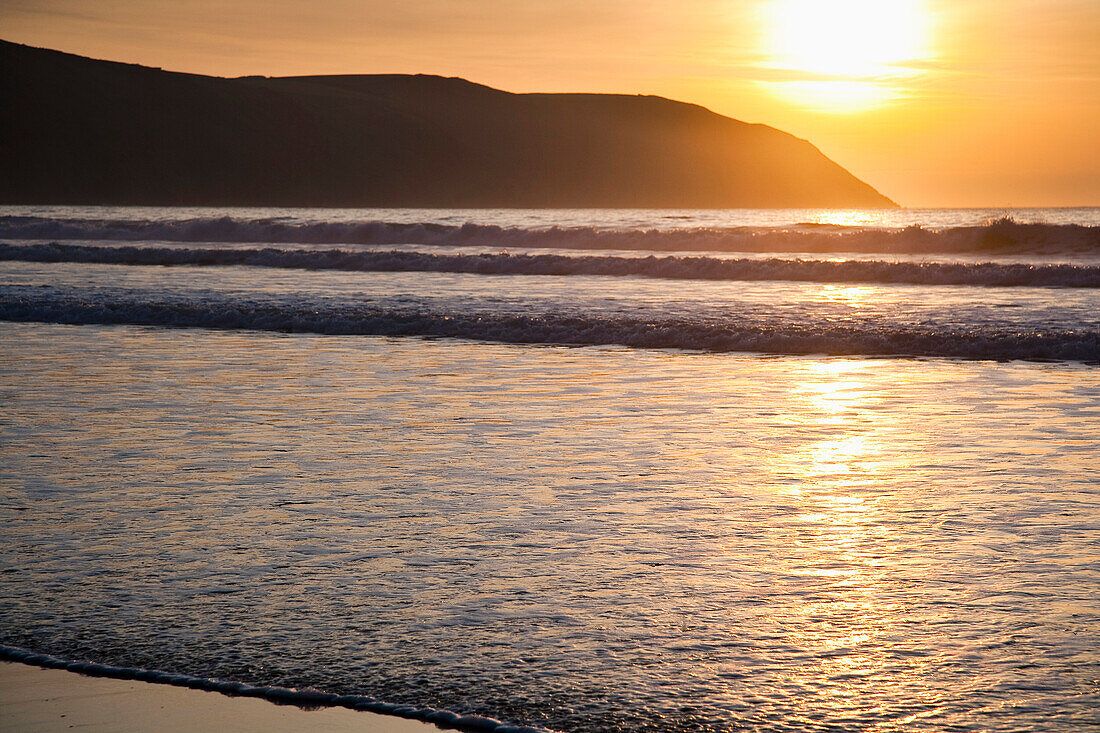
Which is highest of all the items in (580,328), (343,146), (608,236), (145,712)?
(343,146)

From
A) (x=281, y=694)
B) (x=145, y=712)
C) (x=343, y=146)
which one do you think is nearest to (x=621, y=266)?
(x=281, y=694)

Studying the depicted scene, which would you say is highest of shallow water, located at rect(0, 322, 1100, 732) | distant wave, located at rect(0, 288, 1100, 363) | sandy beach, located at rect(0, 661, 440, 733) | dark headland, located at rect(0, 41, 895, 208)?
dark headland, located at rect(0, 41, 895, 208)

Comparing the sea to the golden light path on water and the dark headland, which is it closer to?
the golden light path on water

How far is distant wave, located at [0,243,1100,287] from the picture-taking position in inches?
801

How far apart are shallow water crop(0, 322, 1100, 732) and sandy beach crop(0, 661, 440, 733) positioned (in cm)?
12

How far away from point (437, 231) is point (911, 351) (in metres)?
28.6

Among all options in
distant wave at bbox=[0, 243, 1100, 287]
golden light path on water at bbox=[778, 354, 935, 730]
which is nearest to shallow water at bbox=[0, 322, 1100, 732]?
golden light path on water at bbox=[778, 354, 935, 730]

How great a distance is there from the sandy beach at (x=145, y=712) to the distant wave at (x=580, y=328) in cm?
866

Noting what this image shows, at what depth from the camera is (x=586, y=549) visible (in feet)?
14.1

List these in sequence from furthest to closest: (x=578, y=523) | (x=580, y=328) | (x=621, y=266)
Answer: (x=621, y=266) < (x=580, y=328) < (x=578, y=523)

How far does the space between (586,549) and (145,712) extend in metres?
1.82

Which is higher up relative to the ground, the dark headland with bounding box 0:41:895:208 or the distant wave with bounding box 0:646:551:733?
the dark headland with bounding box 0:41:895:208

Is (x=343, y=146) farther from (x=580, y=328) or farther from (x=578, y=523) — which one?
(x=578, y=523)

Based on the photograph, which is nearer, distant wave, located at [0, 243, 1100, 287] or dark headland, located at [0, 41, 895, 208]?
distant wave, located at [0, 243, 1100, 287]
